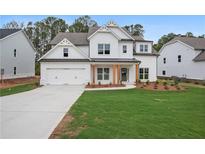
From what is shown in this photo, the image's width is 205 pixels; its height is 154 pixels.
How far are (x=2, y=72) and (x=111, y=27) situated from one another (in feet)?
42.8

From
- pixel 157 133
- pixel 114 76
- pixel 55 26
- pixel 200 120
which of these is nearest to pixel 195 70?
pixel 114 76

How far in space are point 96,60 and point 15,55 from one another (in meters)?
11.1

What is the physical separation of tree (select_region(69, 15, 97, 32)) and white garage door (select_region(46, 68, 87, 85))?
96.0ft

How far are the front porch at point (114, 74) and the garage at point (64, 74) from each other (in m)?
1.20

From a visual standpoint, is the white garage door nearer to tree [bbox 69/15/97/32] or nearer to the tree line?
the tree line

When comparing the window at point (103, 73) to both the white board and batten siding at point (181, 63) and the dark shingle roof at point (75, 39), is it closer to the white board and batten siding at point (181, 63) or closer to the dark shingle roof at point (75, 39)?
the dark shingle roof at point (75, 39)

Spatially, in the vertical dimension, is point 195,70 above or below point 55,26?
below

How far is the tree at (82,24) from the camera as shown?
2202 inches

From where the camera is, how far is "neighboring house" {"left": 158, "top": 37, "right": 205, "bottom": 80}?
108ft

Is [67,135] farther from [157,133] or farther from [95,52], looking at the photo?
[95,52]

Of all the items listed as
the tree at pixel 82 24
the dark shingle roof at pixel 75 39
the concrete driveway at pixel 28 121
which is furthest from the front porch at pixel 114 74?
the tree at pixel 82 24

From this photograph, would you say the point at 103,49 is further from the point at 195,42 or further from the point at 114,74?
the point at 195,42

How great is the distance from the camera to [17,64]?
33.2 metres

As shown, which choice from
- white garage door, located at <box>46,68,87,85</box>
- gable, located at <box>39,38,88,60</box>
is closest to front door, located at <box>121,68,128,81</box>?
white garage door, located at <box>46,68,87,85</box>
